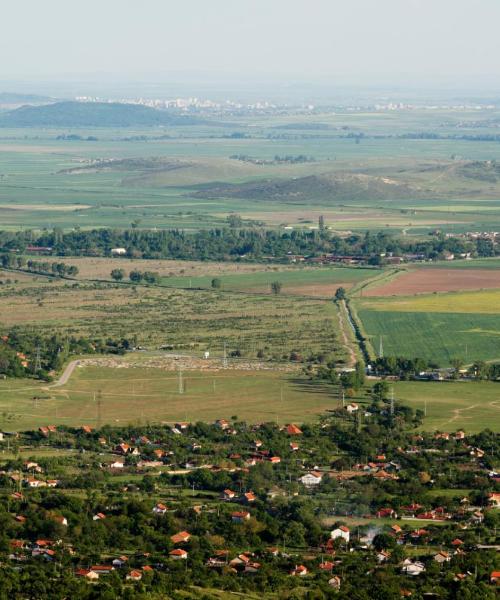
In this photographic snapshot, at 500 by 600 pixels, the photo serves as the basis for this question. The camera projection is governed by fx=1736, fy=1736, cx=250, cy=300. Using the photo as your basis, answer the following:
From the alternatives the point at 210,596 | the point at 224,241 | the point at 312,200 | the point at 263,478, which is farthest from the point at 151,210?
the point at 210,596

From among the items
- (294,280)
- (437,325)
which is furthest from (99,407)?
(294,280)

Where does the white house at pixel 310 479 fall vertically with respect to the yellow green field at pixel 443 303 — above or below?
above

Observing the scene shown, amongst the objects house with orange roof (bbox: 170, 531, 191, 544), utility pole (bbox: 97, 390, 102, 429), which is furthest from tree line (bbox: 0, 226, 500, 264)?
house with orange roof (bbox: 170, 531, 191, 544)

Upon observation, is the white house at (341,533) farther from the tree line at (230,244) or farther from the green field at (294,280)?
the tree line at (230,244)

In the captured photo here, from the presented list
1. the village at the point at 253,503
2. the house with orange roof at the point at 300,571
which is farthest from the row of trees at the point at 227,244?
the house with orange roof at the point at 300,571

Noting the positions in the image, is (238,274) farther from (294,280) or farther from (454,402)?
(454,402)

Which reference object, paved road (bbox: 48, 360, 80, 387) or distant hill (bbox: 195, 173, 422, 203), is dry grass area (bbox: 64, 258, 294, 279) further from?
distant hill (bbox: 195, 173, 422, 203)
